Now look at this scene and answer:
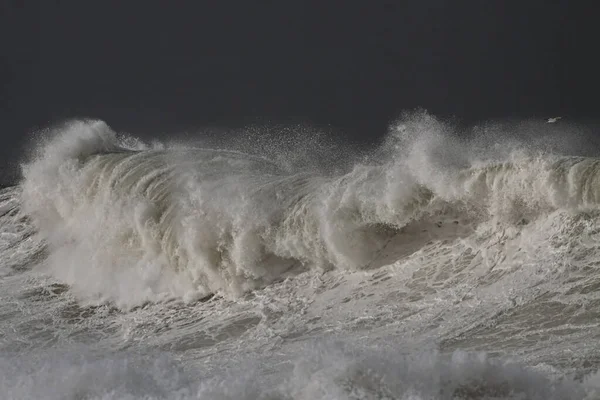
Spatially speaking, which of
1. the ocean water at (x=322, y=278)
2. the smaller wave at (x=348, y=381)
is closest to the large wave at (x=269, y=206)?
the ocean water at (x=322, y=278)

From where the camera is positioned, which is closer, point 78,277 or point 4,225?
point 78,277

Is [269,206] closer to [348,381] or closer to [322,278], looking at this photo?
[322,278]

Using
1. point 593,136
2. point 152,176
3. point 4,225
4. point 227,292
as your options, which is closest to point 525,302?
point 227,292


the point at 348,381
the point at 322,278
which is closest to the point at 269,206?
the point at 322,278

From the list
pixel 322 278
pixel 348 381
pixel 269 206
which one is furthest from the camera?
pixel 269 206

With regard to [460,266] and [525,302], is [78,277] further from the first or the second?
[525,302]

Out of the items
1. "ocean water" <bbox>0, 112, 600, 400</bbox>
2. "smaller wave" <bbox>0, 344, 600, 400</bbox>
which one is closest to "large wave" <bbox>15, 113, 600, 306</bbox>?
"ocean water" <bbox>0, 112, 600, 400</bbox>
